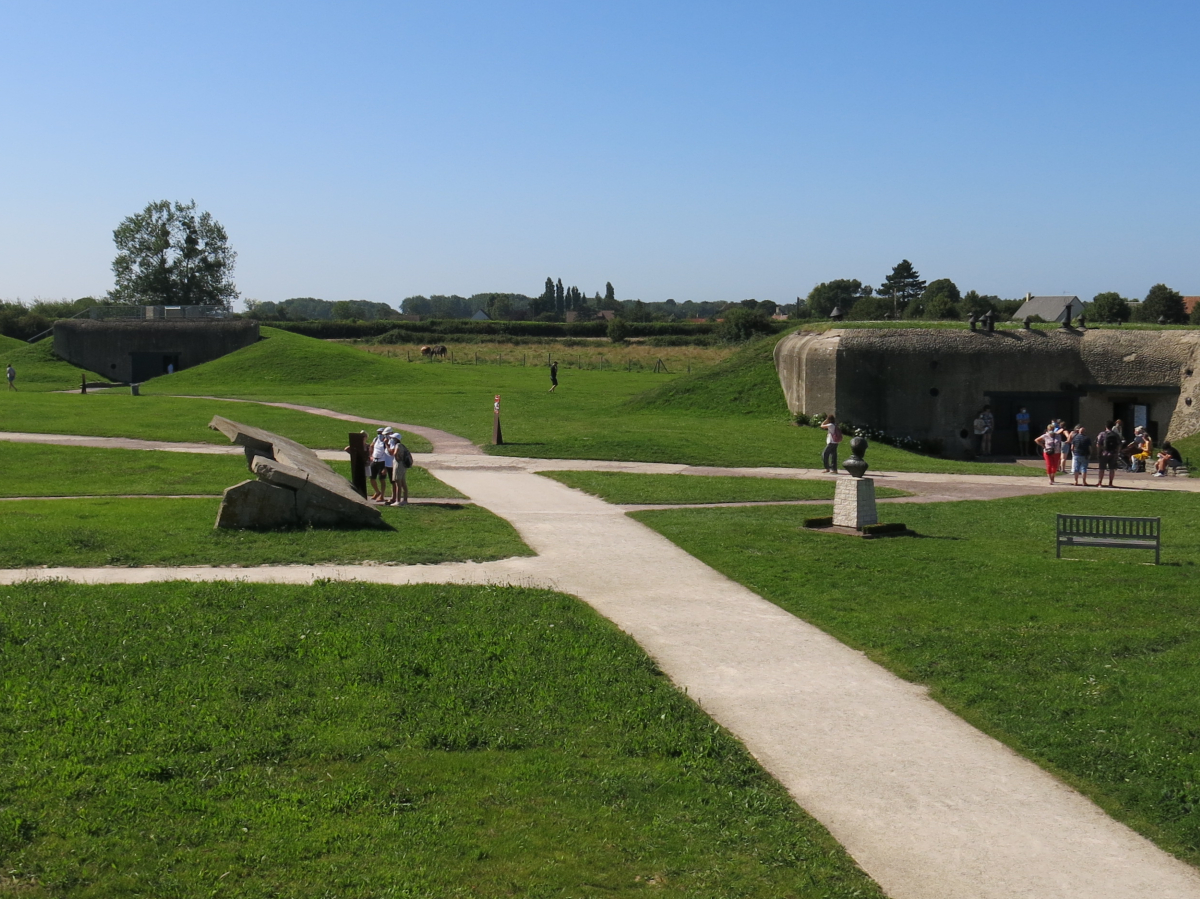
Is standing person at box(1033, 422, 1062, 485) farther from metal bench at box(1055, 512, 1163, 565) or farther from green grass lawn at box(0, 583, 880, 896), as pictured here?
green grass lawn at box(0, 583, 880, 896)

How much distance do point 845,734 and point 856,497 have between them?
9043 mm

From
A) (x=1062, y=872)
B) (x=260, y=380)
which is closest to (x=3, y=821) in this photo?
(x=1062, y=872)

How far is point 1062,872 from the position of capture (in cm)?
627

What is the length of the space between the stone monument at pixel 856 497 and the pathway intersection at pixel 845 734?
10.2 feet

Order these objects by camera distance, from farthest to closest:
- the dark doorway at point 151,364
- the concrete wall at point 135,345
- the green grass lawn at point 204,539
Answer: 1. the dark doorway at point 151,364
2. the concrete wall at point 135,345
3. the green grass lawn at point 204,539

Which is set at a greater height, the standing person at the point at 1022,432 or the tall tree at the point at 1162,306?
the tall tree at the point at 1162,306

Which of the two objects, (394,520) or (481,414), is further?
(481,414)

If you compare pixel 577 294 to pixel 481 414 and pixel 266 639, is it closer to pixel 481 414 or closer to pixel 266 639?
pixel 481 414

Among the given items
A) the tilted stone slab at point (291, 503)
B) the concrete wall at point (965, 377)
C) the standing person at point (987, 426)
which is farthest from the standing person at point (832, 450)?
the tilted stone slab at point (291, 503)

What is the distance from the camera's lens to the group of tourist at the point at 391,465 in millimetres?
19156

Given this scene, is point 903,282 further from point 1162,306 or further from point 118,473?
point 118,473

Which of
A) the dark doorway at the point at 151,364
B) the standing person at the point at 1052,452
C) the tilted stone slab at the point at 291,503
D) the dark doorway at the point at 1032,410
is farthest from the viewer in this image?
the dark doorway at the point at 151,364

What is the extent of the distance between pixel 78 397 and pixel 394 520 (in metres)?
30.4

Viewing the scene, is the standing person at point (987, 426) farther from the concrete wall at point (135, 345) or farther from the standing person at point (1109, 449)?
the concrete wall at point (135, 345)
